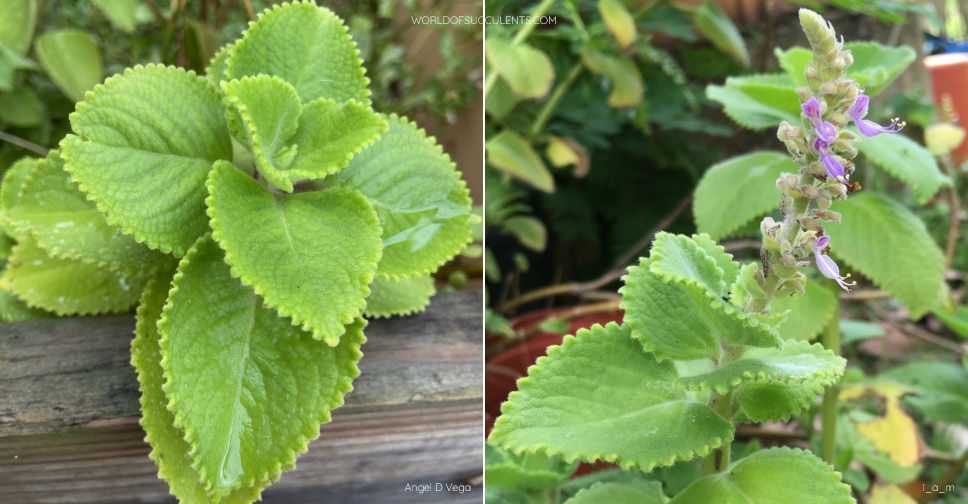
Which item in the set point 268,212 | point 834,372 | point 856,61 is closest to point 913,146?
point 856,61

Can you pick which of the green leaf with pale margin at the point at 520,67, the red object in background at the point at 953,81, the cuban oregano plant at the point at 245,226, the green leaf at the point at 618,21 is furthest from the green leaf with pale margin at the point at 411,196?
the red object in background at the point at 953,81

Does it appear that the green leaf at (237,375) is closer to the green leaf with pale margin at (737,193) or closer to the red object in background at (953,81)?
the green leaf with pale margin at (737,193)

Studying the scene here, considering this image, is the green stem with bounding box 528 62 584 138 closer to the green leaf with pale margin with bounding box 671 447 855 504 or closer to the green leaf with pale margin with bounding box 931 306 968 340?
the green leaf with pale margin with bounding box 931 306 968 340

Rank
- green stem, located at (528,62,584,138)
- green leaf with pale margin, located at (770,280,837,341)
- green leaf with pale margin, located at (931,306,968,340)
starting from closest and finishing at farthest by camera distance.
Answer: green leaf with pale margin, located at (770,280,837,341) → green leaf with pale margin, located at (931,306,968,340) → green stem, located at (528,62,584,138)

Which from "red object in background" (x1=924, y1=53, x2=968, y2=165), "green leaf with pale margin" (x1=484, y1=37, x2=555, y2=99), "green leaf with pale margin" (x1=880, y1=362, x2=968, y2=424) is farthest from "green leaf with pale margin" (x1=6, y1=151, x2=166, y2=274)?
"red object in background" (x1=924, y1=53, x2=968, y2=165)

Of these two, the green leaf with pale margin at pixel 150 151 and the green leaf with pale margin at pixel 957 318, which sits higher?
the green leaf with pale margin at pixel 150 151

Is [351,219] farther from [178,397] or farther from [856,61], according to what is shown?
[856,61]

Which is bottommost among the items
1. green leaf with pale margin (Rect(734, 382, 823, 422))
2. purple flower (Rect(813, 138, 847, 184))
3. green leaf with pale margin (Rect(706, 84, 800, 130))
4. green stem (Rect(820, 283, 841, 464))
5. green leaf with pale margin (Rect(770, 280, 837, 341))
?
green stem (Rect(820, 283, 841, 464))
